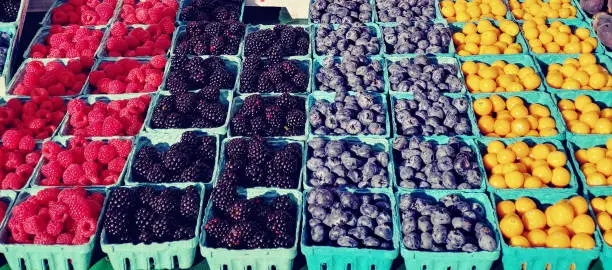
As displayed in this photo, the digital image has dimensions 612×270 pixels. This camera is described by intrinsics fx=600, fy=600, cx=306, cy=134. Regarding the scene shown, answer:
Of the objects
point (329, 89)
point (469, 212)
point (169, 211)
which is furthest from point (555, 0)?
point (169, 211)

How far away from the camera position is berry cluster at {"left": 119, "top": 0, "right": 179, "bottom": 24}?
15.0 feet

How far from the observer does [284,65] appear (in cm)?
382

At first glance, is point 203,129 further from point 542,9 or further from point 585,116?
point 542,9

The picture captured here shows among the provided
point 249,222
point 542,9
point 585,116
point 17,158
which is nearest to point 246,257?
point 249,222

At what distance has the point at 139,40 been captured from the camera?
14.5 ft

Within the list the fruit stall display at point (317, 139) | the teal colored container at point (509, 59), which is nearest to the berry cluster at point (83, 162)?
the fruit stall display at point (317, 139)

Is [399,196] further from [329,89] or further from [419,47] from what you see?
[419,47]

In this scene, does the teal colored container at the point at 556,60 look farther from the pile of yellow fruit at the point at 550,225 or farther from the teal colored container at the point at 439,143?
the pile of yellow fruit at the point at 550,225

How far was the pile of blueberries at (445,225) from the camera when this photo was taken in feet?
9.19

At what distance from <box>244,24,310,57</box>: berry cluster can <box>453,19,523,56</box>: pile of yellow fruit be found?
3.50ft

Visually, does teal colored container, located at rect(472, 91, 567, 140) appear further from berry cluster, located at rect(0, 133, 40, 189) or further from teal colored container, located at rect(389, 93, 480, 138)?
berry cluster, located at rect(0, 133, 40, 189)

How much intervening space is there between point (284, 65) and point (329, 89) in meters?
0.33

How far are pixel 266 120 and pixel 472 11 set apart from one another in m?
1.87

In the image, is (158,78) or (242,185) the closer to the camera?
(242,185)
